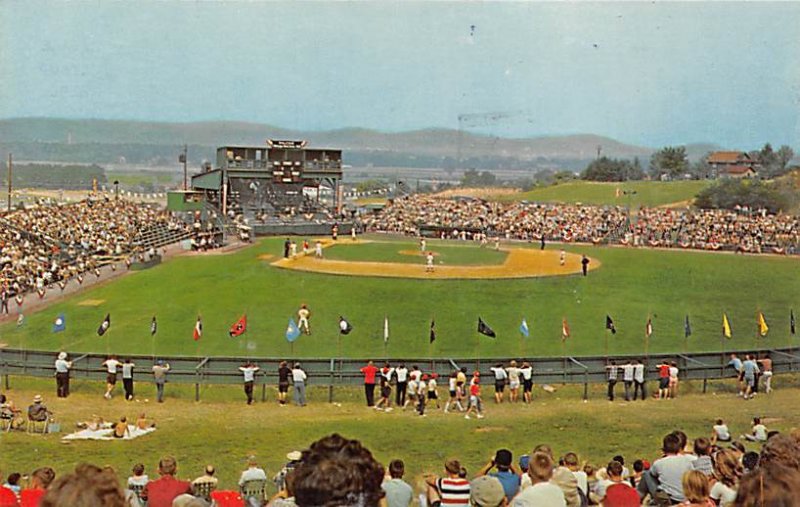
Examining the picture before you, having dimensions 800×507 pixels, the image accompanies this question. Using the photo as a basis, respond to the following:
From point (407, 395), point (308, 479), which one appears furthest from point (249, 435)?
point (308, 479)

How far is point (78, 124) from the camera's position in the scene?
27.5 m

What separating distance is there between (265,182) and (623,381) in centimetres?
2331

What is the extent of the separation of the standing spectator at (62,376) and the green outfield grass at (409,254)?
735 inches

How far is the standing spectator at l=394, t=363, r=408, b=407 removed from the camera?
19.6 m

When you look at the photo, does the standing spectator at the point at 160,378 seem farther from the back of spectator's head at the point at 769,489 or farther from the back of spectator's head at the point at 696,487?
the back of spectator's head at the point at 769,489

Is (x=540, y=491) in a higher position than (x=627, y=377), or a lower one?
higher

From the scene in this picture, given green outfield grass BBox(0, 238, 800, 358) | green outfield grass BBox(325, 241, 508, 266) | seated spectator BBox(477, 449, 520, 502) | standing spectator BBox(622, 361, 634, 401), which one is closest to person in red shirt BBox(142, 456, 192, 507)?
seated spectator BBox(477, 449, 520, 502)

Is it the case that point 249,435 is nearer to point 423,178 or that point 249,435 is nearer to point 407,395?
point 407,395

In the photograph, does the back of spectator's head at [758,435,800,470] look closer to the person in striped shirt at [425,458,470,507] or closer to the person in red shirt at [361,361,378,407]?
the person in striped shirt at [425,458,470,507]

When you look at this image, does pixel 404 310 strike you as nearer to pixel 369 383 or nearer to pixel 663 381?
pixel 369 383

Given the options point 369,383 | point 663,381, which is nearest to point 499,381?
point 369,383

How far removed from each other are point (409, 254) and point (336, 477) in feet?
119

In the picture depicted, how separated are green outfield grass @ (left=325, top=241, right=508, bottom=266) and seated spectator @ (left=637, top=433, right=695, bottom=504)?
28.1m

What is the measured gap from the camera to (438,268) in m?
36.2
